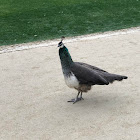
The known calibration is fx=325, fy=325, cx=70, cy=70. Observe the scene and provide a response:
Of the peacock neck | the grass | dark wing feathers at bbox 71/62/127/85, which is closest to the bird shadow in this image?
dark wing feathers at bbox 71/62/127/85

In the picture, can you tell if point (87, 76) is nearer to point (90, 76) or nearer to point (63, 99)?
point (90, 76)

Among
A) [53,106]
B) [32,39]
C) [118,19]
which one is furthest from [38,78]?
[118,19]

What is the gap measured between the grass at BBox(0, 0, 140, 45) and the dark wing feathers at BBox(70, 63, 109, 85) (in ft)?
13.4

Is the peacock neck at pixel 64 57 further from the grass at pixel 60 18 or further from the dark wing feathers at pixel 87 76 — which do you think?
the grass at pixel 60 18

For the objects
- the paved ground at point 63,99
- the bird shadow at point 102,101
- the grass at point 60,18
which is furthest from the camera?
the grass at point 60,18

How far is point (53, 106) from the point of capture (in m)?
5.95

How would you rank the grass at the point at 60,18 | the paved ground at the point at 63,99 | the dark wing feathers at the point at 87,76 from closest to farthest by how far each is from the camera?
the paved ground at the point at 63,99
the dark wing feathers at the point at 87,76
the grass at the point at 60,18

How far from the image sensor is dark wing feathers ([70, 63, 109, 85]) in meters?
5.67

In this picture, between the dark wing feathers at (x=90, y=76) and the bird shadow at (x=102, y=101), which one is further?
the bird shadow at (x=102, y=101)

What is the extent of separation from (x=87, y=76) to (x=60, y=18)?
6033mm

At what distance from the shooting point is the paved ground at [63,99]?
16.8 ft

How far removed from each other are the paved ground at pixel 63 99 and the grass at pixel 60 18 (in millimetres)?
1337

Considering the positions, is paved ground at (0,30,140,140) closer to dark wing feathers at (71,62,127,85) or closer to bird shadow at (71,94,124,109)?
bird shadow at (71,94,124,109)

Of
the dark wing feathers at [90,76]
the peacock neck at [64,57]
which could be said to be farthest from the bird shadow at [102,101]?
the peacock neck at [64,57]
